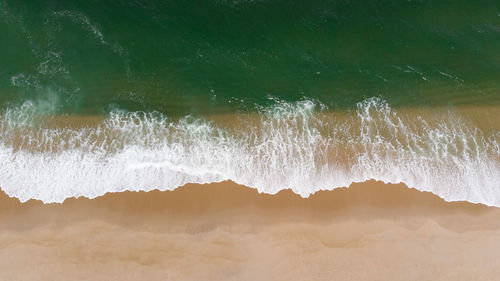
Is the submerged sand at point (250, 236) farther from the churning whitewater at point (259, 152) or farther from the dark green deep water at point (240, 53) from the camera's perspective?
the dark green deep water at point (240, 53)

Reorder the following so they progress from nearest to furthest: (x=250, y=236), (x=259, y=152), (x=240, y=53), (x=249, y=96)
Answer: (x=250, y=236), (x=259, y=152), (x=249, y=96), (x=240, y=53)

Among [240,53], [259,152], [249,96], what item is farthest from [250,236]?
[240,53]

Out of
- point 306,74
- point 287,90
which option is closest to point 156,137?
point 287,90

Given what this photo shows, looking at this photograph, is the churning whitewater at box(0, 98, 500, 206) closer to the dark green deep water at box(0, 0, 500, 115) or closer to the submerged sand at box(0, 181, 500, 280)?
the submerged sand at box(0, 181, 500, 280)

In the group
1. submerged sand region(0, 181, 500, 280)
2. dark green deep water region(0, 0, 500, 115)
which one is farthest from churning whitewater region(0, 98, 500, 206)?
dark green deep water region(0, 0, 500, 115)

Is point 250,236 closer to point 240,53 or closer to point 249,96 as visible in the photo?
point 249,96

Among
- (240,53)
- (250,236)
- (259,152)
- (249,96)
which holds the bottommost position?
(250,236)
